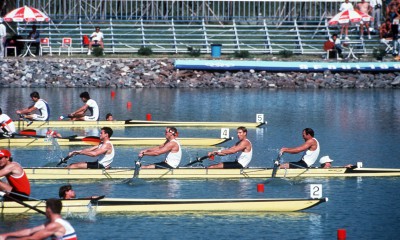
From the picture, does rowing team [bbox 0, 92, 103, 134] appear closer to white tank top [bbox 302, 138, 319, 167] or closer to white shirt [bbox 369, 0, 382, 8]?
white tank top [bbox 302, 138, 319, 167]

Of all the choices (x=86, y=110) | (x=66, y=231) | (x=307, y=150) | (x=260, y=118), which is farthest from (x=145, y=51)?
(x=66, y=231)

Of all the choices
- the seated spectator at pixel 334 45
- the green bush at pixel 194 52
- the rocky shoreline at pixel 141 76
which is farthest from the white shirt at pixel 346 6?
the green bush at pixel 194 52

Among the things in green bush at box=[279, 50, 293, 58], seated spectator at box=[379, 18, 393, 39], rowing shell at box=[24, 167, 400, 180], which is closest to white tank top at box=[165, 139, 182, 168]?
rowing shell at box=[24, 167, 400, 180]

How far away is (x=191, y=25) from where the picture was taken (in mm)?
58906

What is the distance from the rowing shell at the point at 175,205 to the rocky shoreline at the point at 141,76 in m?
30.6

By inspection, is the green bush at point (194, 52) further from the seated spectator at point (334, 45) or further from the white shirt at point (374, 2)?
the white shirt at point (374, 2)

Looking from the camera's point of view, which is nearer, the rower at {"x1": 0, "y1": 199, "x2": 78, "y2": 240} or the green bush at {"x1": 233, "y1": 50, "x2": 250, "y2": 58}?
the rower at {"x1": 0, "y1": 199, "x2": 78, "y2": 240}

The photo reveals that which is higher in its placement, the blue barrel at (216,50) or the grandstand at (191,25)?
the grandstand at (191,25)

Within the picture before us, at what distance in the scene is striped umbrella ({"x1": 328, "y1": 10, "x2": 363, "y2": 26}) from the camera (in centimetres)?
5584

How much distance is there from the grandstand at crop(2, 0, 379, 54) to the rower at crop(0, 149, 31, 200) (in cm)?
3419

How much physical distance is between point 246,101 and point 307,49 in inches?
372

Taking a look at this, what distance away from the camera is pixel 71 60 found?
55.0 meters

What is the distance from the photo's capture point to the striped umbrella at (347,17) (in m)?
55.8

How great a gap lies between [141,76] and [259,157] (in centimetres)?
2167
